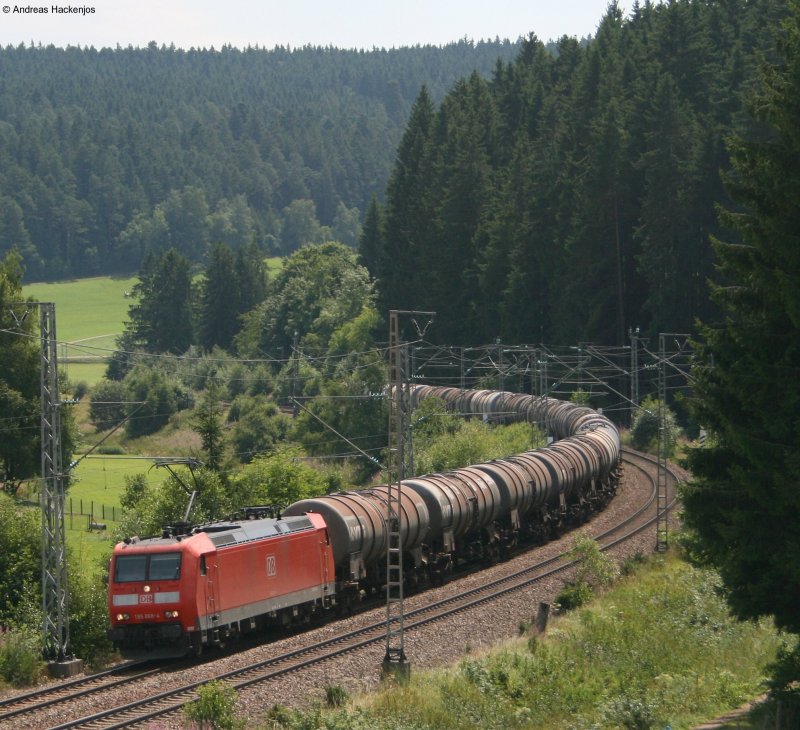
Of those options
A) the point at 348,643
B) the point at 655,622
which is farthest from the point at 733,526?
the point at 348,643

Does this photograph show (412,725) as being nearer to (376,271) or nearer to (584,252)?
(584,252)

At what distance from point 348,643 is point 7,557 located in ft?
36.2

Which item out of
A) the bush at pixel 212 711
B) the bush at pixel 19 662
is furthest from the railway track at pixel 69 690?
the bush at pixel 212 711

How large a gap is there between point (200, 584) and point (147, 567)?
4.58ft

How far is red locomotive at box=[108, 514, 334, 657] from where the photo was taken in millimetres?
31188

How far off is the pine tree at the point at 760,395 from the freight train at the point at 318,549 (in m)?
11.1

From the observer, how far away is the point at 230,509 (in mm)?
52969

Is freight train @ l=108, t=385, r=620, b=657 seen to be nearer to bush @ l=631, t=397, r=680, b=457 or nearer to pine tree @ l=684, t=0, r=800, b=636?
pine tree @ l=684, t=0, r=800, b=636

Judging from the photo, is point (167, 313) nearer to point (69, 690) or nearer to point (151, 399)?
point (151, 399)

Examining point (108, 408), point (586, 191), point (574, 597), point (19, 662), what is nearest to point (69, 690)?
point (19, 662)

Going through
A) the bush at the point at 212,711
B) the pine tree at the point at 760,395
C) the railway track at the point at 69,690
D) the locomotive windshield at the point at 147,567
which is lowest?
the railway track at the point at 69,690

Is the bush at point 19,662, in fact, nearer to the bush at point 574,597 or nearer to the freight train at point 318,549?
the freight train at point 318,549

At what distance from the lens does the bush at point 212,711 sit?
2423 centimetres

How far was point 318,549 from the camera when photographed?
119 feet
